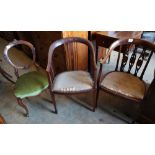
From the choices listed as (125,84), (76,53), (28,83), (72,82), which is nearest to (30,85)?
(28,83)

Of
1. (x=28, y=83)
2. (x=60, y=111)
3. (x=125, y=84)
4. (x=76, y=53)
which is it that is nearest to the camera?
(x=125, y=84)

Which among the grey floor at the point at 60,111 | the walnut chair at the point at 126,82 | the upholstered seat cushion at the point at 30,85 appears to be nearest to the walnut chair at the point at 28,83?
the upholstered seat cushion at the point at 30,85

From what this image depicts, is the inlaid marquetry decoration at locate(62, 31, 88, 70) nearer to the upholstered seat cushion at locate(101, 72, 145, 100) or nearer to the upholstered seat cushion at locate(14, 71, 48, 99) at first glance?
the upholstered seat cushion at locate(14, 71, 48, 99)

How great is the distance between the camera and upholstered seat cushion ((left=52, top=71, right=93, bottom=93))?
1.51 metres

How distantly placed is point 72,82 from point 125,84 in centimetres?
52

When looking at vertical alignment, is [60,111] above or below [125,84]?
below

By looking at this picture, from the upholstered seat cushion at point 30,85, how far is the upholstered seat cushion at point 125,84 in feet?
2.05

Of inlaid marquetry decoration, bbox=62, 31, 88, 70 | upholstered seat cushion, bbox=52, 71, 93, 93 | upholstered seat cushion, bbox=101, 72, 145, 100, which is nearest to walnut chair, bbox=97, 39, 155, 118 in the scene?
upholstered seat cushion, bbox=101, 72, 145, 100

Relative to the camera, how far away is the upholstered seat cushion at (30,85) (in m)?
1.54

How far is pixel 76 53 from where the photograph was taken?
1980mm

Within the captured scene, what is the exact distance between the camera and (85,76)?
162 cm

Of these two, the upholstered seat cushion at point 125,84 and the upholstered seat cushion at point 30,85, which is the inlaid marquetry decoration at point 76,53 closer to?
the upholstered seat cushion at point 30,85

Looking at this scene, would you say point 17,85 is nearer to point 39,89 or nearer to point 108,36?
point 39,89

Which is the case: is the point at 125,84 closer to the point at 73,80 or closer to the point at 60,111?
the point at 73,80
